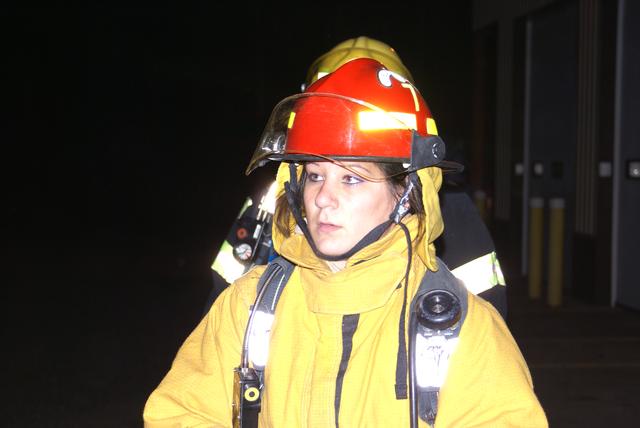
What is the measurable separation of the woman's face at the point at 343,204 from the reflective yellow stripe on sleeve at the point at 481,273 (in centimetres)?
106

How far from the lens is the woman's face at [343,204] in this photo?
2.27 m

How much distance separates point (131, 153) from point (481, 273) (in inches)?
1116

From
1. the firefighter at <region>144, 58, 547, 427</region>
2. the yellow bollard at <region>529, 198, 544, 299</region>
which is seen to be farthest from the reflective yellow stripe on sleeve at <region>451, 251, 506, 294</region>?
the yellow bollard at <region>529, 198, 544, 299</region>

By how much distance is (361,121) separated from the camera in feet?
7.88

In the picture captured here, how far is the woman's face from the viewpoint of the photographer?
7.45 feet

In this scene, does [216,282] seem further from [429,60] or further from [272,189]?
[429,60]

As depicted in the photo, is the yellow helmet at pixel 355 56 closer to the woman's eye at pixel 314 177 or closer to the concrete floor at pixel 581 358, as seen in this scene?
the woman's eye at pixel 314 177

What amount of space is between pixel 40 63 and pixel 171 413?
29.8 metres

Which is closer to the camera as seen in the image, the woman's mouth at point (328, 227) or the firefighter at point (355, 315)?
the firefighter at point (355, 315)

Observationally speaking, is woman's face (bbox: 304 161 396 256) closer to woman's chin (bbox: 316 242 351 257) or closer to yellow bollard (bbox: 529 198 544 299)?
woman's chin (bbox: 316 242 351 257)

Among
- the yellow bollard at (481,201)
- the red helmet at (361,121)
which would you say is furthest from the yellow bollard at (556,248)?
the red helmet at (361,121)

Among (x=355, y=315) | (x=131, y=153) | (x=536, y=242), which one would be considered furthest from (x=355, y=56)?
(x=131, y=153)

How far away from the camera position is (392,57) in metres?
3.90

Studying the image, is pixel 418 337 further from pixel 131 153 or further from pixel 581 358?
pixel 131 153
